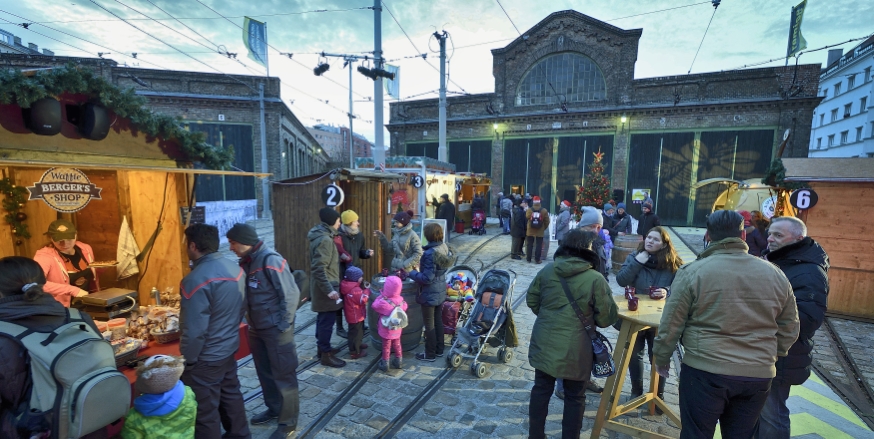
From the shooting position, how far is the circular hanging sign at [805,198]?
6.98 m

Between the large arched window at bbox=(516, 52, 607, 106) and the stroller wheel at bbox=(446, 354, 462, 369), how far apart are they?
2197 centimetres

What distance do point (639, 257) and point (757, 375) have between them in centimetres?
169

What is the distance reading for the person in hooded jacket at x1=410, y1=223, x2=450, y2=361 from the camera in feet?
16.4

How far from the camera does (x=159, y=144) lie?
220 inches

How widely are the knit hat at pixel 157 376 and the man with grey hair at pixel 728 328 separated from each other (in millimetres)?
3453

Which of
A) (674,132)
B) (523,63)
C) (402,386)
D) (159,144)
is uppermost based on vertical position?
(523,63)

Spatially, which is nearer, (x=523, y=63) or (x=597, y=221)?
(x=597, y=221)

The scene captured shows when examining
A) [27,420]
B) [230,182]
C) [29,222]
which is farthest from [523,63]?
[27,420]

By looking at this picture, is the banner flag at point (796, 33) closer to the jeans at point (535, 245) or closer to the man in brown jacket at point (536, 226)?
the man in brown jacket at point (536, 226)

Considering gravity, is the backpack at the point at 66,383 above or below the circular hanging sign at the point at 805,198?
below

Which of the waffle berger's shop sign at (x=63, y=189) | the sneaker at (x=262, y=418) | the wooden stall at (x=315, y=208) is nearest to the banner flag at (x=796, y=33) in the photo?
the wooden stall at (x=315, y=208)

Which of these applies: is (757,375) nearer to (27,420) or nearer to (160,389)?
(160,389)

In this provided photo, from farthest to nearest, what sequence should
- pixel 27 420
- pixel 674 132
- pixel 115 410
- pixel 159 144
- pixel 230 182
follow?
pixel 230 182 < pixel 674 132 < pixel 159 144 < pixel 115 410 < pixel 27 420

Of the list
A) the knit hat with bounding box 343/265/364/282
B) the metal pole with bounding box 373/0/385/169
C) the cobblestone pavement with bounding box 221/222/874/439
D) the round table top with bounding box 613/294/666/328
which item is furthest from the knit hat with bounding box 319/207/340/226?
the metal pole with bounding box 373/0/385/169
